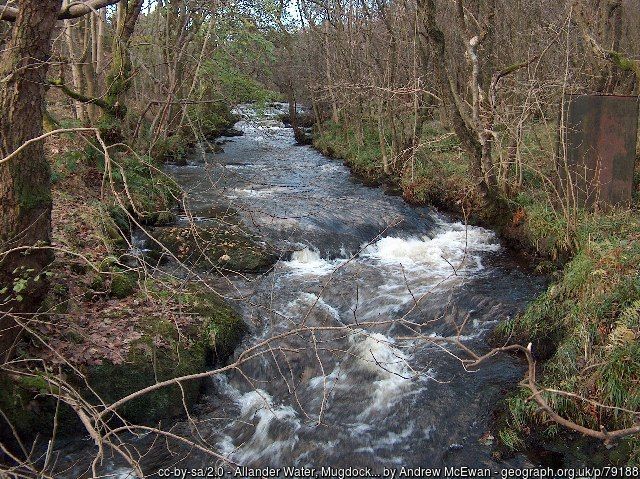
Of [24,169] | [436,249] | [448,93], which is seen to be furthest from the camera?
[436,249]

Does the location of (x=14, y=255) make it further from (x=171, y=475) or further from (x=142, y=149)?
(x=142, y=149)

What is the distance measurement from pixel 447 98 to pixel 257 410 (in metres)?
7.45

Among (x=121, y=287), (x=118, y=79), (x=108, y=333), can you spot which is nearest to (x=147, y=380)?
(x=108, y=333)

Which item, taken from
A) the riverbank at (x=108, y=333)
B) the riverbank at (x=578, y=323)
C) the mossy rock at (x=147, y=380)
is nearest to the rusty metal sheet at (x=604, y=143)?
the riverbank at (x=578, y=323)

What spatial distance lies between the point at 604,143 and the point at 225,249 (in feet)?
23.4

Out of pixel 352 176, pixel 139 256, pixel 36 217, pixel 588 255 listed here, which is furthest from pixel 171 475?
pixel 352 176

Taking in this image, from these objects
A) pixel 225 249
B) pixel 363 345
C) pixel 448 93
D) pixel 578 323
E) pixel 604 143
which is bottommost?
pixel 363 345

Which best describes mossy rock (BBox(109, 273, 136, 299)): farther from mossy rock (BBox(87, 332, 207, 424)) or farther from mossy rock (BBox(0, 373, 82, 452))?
mossy rock (BBox(0, 373, 82, 452))

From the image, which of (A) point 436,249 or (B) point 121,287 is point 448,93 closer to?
(A) point 436,249

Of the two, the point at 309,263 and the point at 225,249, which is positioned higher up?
the point at 225,249

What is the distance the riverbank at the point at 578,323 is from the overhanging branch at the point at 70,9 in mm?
4604

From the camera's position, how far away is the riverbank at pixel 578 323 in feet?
16.6

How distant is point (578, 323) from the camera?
6.11 m

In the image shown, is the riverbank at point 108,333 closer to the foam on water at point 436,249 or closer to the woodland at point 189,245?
the woodland at point 189,245
